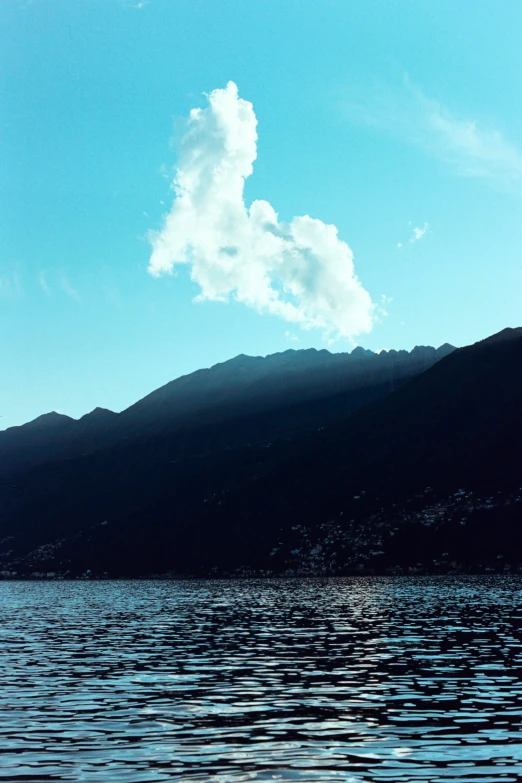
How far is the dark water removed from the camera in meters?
23.8

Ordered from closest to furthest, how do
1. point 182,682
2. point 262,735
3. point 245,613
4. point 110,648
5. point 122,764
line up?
1. point 122,764
2. point 262,735
3. point 182,682
4. point 110,648
5. point 245,613

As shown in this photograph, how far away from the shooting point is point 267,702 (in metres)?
34.5

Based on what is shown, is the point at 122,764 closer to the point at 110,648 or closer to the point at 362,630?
the point at 110,648

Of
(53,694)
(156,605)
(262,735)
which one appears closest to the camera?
(262,735)

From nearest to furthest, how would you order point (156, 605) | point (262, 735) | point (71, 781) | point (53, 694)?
point (71, 781) < point (262, 735) < point (53, 694) < point (156, 605)

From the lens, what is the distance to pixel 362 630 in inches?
2596

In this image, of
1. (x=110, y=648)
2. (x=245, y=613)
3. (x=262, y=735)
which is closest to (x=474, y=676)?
(x=262, y=735)

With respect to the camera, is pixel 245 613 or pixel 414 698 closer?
pixel 414 698

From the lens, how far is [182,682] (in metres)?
40.8

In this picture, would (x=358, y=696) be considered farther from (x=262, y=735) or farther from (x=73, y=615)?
(x=73, y=615)

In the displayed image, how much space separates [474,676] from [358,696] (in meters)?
8.52

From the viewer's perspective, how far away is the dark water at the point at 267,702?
23.8m

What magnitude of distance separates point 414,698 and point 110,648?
2814 cm

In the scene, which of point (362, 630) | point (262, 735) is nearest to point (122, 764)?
point (262, 735)
